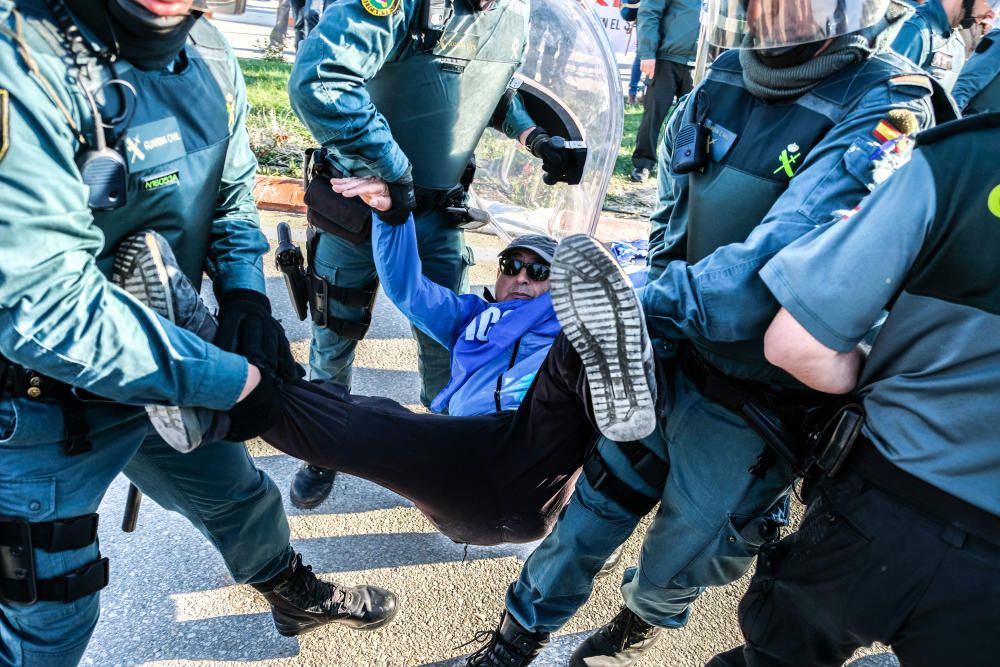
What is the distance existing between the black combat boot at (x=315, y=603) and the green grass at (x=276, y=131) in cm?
347

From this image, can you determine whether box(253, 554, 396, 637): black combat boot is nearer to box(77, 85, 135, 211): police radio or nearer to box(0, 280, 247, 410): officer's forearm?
box(0, 280, 247, 410): officer's forearm

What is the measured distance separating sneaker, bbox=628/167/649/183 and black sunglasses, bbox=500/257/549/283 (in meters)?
4.56

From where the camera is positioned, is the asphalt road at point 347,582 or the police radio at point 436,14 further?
the police radio at point 436,14

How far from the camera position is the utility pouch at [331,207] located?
8.36ft

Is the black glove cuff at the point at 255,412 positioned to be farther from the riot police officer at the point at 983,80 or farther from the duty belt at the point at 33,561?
the riot police officer at the point at 983,80

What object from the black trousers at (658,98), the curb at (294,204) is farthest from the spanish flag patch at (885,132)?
the black trousers at (658,98)

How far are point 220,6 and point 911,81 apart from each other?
4.79 ft

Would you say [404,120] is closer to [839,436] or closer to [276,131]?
[839,436]

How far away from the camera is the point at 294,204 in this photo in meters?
5.29

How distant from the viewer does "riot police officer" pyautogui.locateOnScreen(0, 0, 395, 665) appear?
1.27m

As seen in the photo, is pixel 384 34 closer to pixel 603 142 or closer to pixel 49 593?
pixel 603 142

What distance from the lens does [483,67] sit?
106 inches

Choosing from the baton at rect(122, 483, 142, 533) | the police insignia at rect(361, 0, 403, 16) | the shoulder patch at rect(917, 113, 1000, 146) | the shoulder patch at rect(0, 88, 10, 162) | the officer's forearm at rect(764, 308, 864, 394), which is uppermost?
the shoulder patch at rect(917, 113, 1000, 146)

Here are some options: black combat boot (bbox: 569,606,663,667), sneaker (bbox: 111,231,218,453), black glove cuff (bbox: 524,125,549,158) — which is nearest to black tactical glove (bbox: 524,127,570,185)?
black glove cuff (bbox: 524,125,549,158)
